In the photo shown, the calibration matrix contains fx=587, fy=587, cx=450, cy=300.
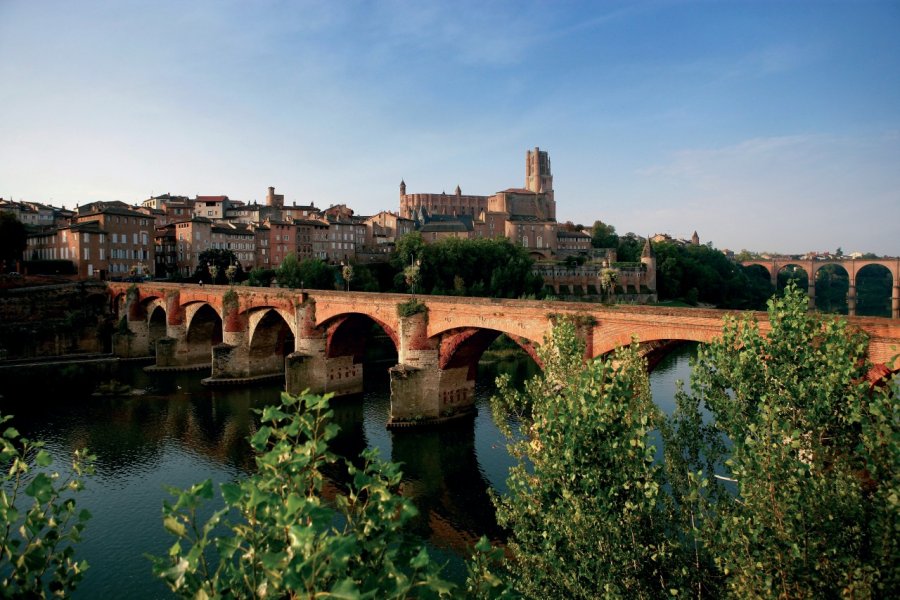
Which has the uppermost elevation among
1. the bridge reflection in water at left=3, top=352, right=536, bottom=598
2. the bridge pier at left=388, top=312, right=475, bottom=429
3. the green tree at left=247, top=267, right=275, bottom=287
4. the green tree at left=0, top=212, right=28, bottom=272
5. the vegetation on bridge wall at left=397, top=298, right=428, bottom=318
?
the green tree at left=0, top=212, right=28, bottom=272

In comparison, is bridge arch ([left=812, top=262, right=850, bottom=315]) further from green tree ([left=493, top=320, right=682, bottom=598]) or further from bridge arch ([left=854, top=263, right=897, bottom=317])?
green tree ([left=493, top=320, right=682, bottom=598])

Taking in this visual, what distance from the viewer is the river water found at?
20266 mm

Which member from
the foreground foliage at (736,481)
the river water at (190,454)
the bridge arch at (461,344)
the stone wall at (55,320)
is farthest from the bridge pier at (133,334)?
the foreground foliage at (736,481)

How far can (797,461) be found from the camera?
938 centimetres

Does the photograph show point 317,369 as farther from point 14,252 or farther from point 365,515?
point 14,252

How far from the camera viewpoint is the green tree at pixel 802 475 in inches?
340

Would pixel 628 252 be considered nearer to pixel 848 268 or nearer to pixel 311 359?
pixel 848 268

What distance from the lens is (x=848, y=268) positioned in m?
105

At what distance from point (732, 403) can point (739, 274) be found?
12051 centimetres

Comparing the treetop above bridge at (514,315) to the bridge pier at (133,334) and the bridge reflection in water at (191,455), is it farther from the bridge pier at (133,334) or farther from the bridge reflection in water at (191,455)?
the bridge pier at (133,334)

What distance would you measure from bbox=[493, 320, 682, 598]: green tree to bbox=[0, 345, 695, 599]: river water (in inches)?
162

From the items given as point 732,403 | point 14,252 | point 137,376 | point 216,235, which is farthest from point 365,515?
point 216,235

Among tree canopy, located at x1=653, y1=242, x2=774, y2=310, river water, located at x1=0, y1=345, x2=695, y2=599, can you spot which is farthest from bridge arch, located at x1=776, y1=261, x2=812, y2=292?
river water, located at x1=0, y1=345, x2=695, y2=599

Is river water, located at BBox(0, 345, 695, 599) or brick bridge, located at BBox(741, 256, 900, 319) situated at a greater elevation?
brick bridge, located at BBox(741, 256, 900, 319)
